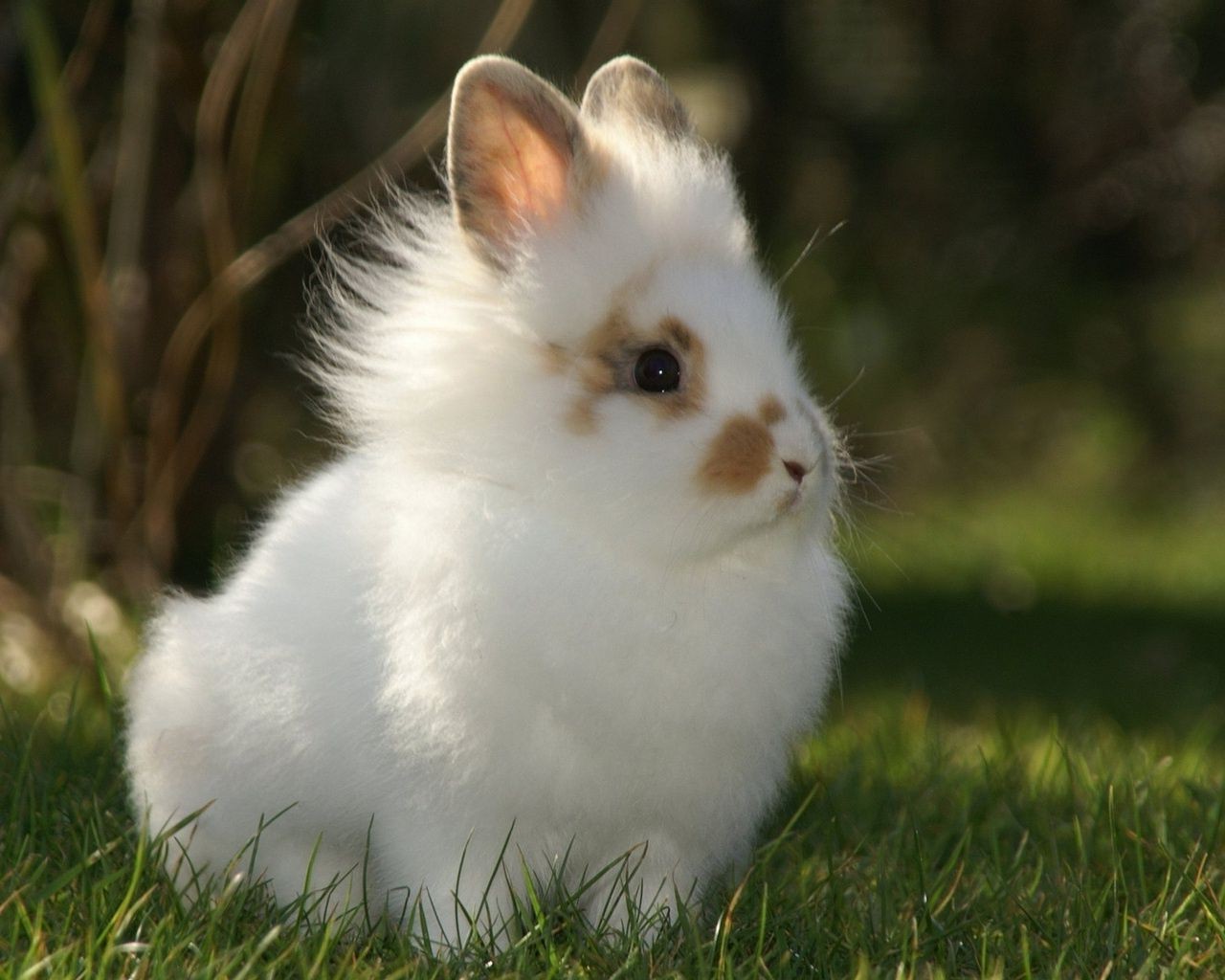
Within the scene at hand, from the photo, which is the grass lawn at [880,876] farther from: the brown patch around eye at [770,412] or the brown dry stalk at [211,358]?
the brown dry stalk at [211,358]

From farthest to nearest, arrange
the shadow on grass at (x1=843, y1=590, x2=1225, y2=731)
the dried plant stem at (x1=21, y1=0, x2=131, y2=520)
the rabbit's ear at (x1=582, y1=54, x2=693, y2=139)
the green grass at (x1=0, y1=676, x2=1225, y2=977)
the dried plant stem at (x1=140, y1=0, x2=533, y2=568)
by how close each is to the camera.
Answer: the shadow on grass at (x1=843, y1=590, x2=1225, y2=731) → the dried plant stem at (x1=140, y1=0, x2=533, y2=568) → the dried plant stem at (x1=21, y1=0, x2=131, y2=520) → the rabbit's ear at (x1=582, y1=54, x2=693, y2=139) → the green grass at (x1=0, y1=676, x2=1225, y2=977)

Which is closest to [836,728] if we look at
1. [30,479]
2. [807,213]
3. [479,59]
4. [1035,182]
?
[479,59]

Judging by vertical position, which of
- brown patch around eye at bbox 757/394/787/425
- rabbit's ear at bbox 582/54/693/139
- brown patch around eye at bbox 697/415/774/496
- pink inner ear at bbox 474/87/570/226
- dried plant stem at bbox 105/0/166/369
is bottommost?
dried plant stem at bbox 105/0/166/369

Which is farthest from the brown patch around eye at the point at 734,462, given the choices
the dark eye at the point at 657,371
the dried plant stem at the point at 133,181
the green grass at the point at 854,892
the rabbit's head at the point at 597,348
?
the dried plant stem at the point at 133,181

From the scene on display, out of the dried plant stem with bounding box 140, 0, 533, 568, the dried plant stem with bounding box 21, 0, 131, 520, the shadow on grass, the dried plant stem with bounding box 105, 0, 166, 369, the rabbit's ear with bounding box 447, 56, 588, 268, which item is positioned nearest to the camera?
the rabbit's ear with bounding box 447, 56, 588, 268

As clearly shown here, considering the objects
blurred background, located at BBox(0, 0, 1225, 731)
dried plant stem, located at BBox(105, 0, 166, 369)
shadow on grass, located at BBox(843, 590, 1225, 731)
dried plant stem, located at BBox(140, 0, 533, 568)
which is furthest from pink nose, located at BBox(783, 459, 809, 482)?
dried plant stem, located at BBox(105, 0, 166, 369)

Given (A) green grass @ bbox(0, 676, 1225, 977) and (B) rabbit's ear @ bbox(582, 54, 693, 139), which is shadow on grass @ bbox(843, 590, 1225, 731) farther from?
(B) rabbit's ear @ bbox(582, 54, 693, 139)

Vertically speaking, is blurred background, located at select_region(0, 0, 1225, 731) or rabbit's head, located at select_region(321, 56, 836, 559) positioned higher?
rabbit's head, located at select_region(321, 56, 836, 559)

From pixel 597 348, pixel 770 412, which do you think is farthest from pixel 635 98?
pixel 770 412

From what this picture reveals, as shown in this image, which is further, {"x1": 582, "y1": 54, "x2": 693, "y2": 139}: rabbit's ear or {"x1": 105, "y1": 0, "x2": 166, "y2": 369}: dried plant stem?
{"x1": 105, "y1": 0, "x2": 166, "y2": 369}: dried plant stem
